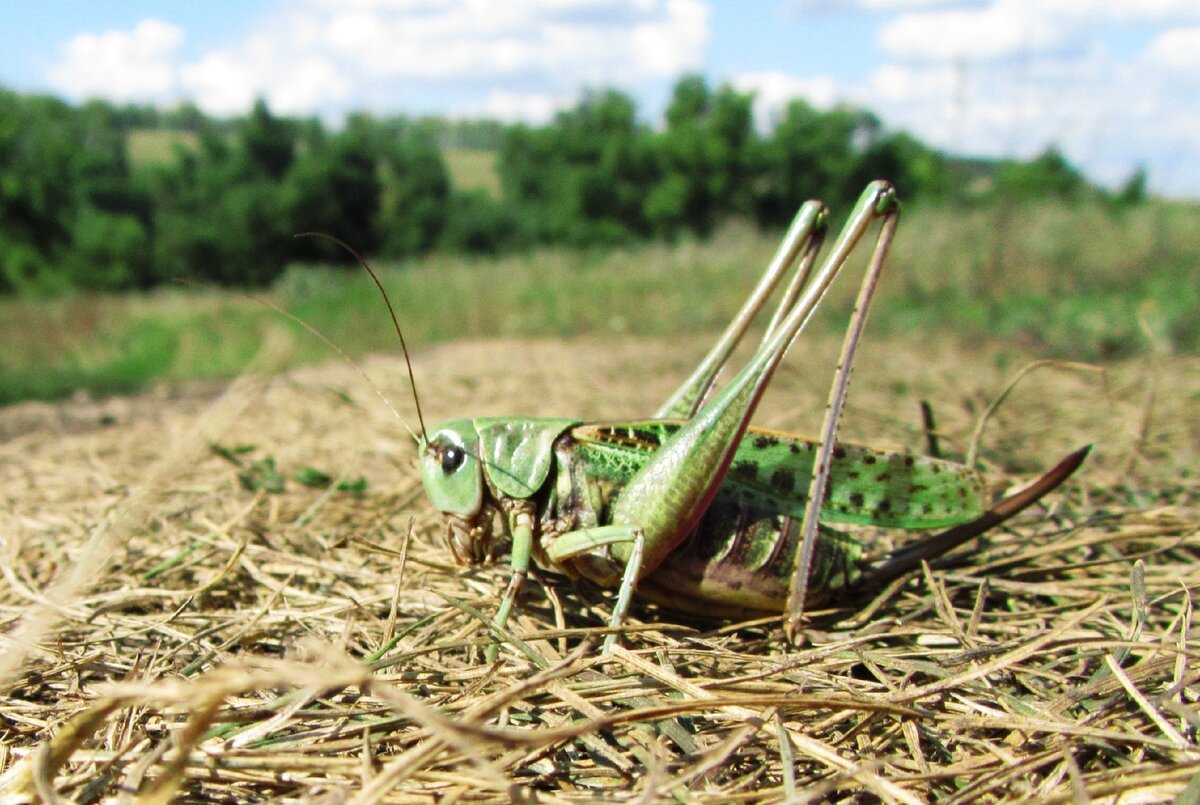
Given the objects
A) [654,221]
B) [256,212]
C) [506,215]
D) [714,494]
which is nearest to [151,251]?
[256,212]

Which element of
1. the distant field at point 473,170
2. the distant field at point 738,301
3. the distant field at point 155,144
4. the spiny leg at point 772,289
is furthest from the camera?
the distant field at point 473,170

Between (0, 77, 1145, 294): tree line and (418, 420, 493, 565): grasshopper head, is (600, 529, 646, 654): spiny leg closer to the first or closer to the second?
(418, 420, 493, 565): grasshopper head

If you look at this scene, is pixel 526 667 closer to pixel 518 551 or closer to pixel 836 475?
pixel 518 551

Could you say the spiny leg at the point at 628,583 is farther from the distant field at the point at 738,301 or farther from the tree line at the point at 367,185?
the tree line at the point at 367,185

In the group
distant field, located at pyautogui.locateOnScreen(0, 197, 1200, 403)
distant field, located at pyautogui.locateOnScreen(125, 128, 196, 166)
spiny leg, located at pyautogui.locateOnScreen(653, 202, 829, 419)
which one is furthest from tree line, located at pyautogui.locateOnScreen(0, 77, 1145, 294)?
spiny leg, located at pyautogui.locateOnScreen(653, 202, 829, 419)

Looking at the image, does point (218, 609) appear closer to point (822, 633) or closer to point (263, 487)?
point (263, 487)

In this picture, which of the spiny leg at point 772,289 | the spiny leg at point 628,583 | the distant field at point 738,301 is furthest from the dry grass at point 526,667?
the distant field at point 738,301
